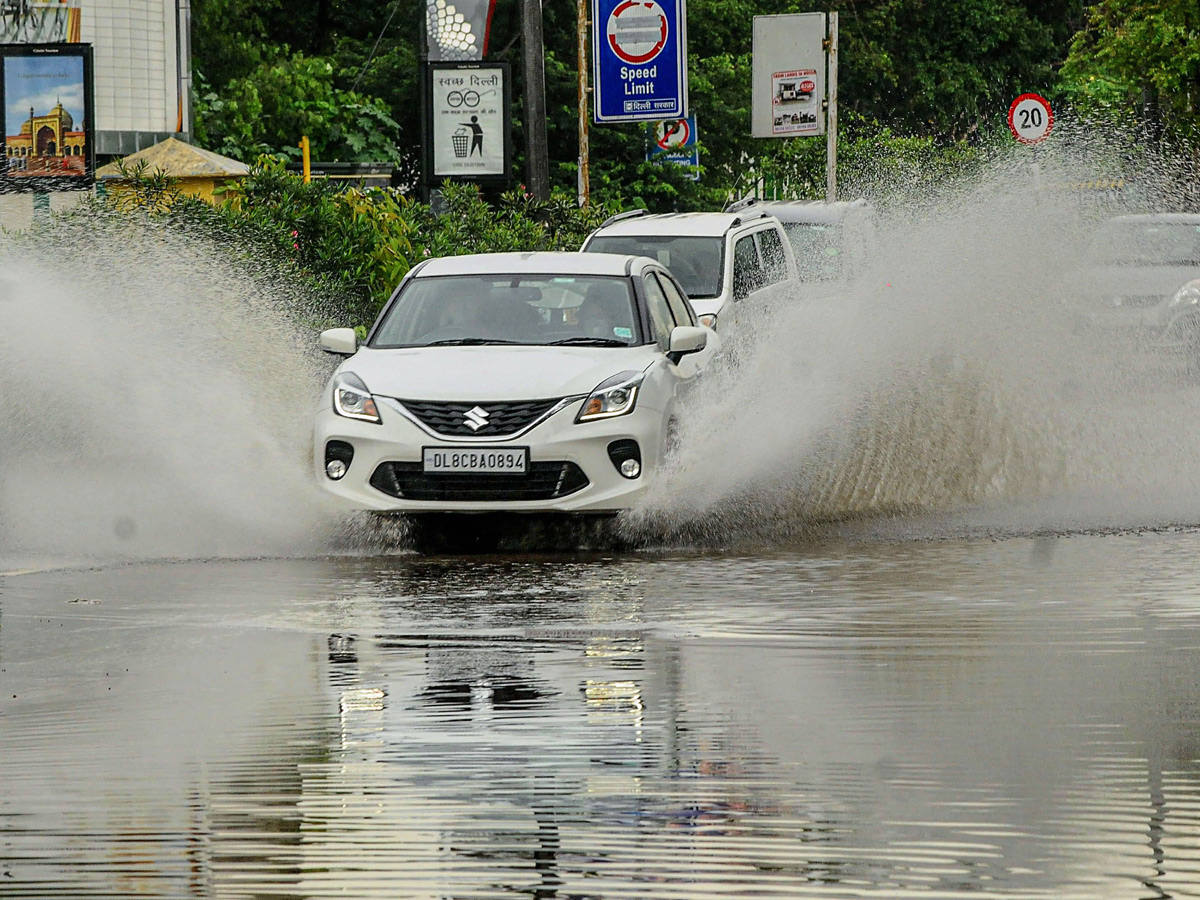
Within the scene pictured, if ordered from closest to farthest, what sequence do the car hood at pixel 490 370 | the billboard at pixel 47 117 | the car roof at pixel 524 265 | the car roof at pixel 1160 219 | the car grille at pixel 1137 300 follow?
1. the car hood at pixel 490 370
2. the car roof at pixel 524 265
3. the car grille at pixel 1137 300
4. the billboard at pixel 47 117
5. the car roof at pixel 1160 219

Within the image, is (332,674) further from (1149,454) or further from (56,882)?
(1149,454)

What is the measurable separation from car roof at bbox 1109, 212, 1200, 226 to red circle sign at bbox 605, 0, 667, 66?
25.1 ft

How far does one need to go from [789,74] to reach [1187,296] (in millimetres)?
15709

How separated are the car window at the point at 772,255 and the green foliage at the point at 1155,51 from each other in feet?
76.6

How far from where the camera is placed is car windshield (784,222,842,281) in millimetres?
24875

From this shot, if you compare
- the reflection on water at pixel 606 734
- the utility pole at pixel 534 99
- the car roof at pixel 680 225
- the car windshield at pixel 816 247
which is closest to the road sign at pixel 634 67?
the utility pole at pixel 534 99

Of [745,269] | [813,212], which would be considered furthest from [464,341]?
[813,212]

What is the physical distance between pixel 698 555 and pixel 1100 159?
1284 centimetres

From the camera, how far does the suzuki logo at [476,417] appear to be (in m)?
11.1

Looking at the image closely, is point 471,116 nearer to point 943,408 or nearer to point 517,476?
point 943,408

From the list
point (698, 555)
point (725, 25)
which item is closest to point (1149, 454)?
→ point (698, 555)

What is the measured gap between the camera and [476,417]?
1115 centimetres

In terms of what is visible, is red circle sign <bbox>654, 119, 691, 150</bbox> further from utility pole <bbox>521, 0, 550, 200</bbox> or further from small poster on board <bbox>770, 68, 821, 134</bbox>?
utility pole <bbox>521, 0, 550, 200</bbox>

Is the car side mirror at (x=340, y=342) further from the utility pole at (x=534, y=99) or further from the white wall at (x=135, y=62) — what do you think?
the white wall at (x=135, y=62)
